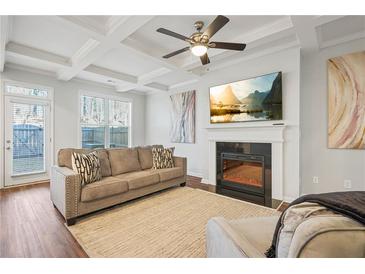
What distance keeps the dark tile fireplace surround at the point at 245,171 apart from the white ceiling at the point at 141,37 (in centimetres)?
170

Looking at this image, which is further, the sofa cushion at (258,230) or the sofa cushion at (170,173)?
the sofa cushion at (170,173)

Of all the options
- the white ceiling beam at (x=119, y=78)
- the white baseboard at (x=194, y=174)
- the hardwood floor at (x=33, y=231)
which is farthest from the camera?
the white baseboard at (x=194, y=174)

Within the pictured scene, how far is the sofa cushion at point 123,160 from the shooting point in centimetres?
320

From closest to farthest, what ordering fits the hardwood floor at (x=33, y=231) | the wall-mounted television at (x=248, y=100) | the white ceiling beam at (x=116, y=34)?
the hardwood floor at (x=33, y=231)
the white ceiling beam at (x=116, y=34)
the wall-mounted television at (x=248, y=100)

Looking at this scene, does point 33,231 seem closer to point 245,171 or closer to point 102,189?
point 102,189

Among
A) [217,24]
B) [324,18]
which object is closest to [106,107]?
[217,24]

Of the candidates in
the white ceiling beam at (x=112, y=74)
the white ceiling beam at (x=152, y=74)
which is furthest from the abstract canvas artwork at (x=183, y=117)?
the white ceiling beam at (x=112, y=74)

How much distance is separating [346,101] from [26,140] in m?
6.24

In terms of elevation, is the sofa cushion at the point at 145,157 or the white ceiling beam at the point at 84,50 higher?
the white ceiling beam at the point at 84,50

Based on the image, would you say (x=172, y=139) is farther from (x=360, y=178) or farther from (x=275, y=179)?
(x=360, y=178)

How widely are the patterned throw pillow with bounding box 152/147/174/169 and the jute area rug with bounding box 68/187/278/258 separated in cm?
58

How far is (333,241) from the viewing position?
0.59m

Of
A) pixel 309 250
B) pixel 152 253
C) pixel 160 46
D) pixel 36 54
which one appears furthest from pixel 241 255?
pixel 36 54

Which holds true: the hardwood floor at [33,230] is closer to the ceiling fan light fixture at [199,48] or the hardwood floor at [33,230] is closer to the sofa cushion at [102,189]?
the sofa cushion at [102,189]
